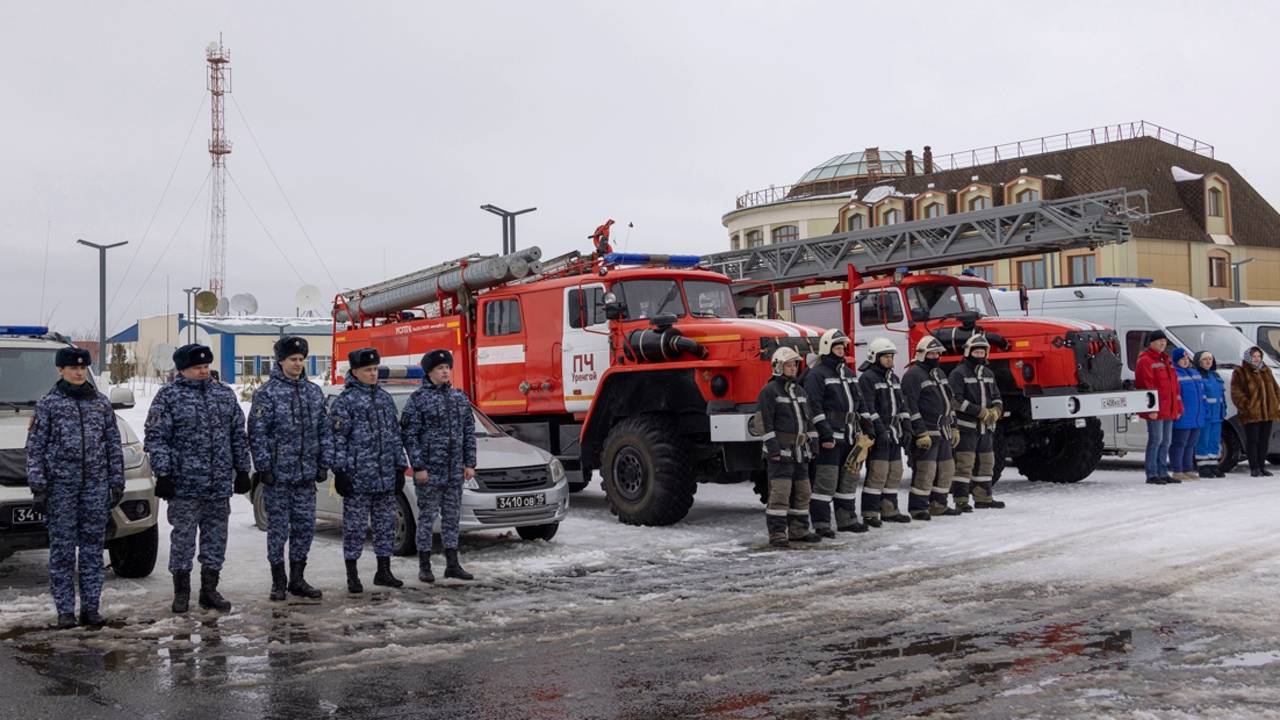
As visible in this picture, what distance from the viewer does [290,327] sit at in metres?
74.4

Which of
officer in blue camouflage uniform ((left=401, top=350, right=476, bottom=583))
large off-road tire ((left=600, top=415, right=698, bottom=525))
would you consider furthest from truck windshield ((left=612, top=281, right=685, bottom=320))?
officer in blue camouflage uniform ((left=401, top=350, right=476, bottom=583))

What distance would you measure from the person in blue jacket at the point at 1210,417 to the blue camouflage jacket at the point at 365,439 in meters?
11.4

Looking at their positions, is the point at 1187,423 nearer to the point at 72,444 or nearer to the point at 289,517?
the point at 289,517

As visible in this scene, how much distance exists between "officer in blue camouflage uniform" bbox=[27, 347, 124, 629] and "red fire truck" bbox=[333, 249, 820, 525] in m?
4.61

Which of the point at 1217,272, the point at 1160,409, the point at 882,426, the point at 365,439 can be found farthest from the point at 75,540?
the point at 1217,272

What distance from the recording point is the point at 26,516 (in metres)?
8.34

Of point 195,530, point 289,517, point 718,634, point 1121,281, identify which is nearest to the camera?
point 718,634

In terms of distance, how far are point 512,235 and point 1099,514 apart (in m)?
18.2

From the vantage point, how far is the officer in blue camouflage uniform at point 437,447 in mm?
9344

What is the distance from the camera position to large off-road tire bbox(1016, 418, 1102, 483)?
50.4ft

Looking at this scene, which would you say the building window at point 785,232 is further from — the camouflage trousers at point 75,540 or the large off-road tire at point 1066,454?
the camouflage trousers at point 75,540

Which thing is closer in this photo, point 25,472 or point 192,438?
point 192,438

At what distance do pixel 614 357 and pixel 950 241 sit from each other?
18.0 feet

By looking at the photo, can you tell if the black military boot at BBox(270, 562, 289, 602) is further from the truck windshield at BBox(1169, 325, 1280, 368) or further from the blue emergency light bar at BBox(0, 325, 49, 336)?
the truck windshield at BBox(1169, 325, 1280, 368)
